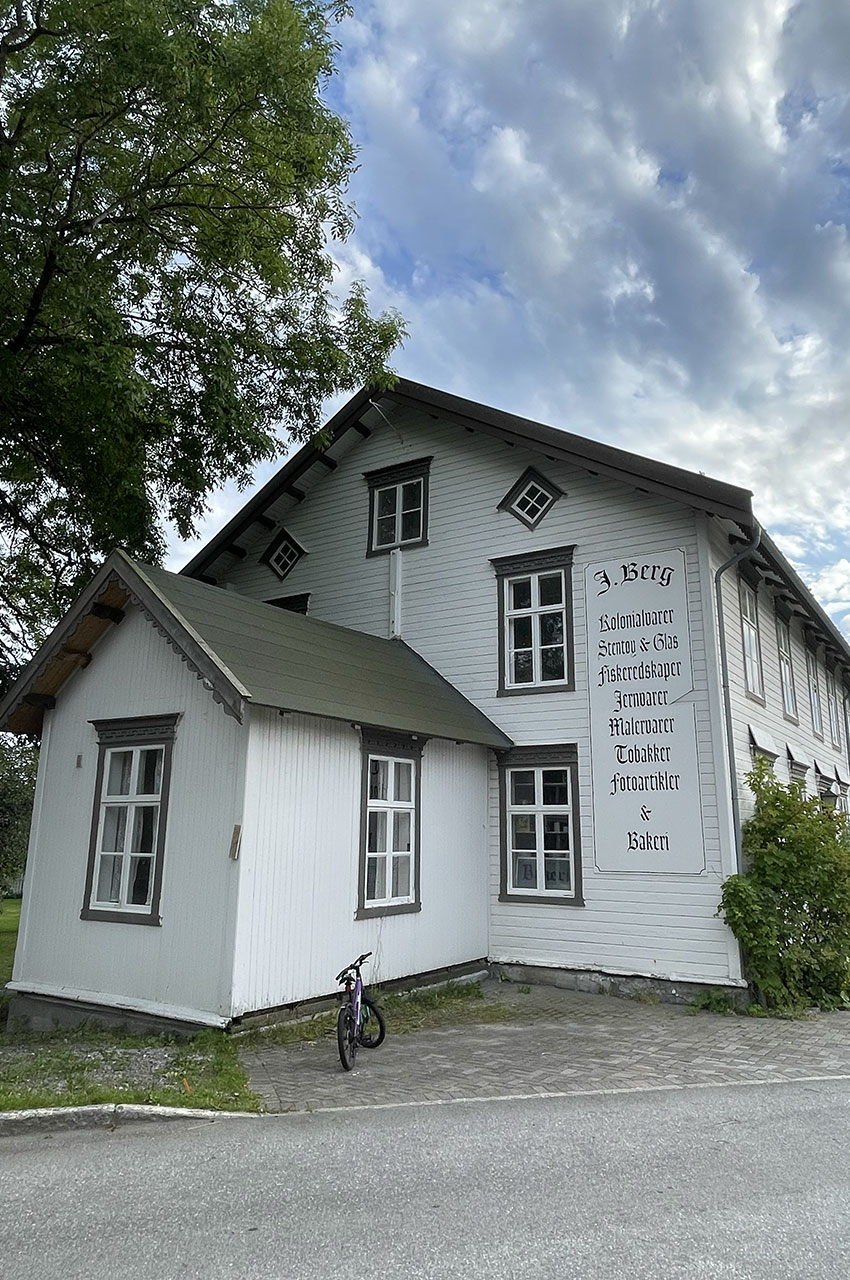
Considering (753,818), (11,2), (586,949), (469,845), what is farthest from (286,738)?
(11,2)

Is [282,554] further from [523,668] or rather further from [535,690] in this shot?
[535,690]

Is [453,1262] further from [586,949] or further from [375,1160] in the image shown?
[586,949]

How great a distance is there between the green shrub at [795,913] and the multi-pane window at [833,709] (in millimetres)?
9792

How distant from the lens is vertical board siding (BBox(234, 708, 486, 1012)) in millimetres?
8891

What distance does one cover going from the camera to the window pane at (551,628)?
13172mm

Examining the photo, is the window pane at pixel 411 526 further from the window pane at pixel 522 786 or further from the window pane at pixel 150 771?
the window pane at pixel 150 771

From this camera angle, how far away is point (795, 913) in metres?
10.7

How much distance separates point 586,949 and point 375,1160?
7138 mm

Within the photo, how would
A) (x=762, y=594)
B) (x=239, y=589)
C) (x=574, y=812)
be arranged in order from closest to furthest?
1. (x=574, y=812)
2. (x=762, y=594)
3. (x=239, y=589)

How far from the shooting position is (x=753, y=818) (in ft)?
37.7

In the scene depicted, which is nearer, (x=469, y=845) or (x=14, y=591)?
(x=469, y=845)

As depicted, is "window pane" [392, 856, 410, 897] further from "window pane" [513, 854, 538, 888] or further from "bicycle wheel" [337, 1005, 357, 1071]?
"bicycle wheel" [337, 1005, 357, 1071]

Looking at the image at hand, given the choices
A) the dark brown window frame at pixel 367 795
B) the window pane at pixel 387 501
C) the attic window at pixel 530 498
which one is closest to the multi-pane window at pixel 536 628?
the attic window at pixel 530 498

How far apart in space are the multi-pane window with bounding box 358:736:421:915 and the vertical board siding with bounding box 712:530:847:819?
440 centimetres
